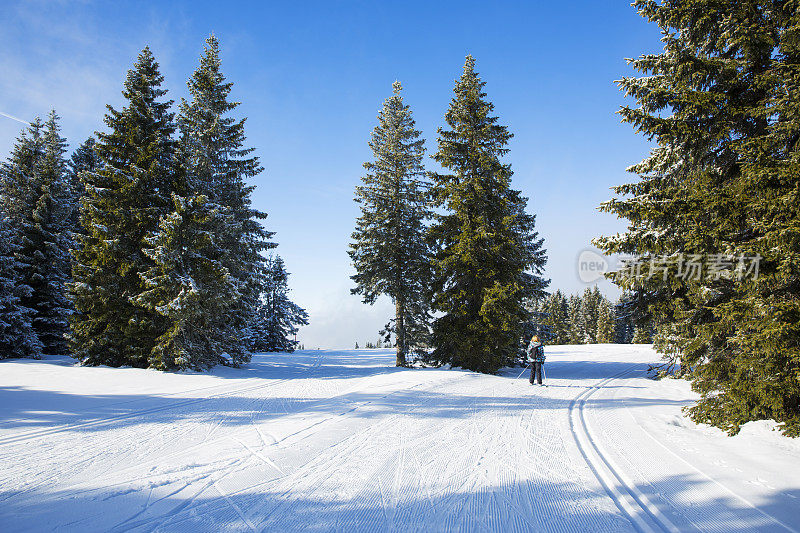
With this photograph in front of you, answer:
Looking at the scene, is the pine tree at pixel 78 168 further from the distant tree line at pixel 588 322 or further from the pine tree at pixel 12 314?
the distant tree line at pixel 588 322

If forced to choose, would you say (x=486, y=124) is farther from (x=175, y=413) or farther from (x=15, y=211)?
(x=15, y=211)

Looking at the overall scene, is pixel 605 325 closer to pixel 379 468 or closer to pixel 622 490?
pixel 622 490

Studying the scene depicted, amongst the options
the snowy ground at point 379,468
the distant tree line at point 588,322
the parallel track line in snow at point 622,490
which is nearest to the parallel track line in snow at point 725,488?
the snowy ground at point 379,468

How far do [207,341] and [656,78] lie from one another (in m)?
18.0

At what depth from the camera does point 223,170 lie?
18844 millimetres

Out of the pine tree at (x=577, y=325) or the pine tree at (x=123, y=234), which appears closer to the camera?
the pine tree at (x=123, y=234)

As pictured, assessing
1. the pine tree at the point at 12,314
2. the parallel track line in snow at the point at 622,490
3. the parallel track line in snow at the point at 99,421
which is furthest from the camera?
the pine tree at the point at 12,314

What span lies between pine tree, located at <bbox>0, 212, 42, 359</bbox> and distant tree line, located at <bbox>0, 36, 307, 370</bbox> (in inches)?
2.6

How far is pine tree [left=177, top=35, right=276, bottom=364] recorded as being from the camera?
1711cm

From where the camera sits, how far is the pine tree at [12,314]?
19.4 meters

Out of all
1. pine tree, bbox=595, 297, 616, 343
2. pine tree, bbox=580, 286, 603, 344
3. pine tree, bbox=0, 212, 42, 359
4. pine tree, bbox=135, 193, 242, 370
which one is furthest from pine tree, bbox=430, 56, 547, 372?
pine tree, bbox=580, 286, 603, 344

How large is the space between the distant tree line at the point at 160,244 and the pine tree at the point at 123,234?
0.05m

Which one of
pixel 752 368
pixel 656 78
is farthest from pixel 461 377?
pixel 656 78

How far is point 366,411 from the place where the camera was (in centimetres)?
766
